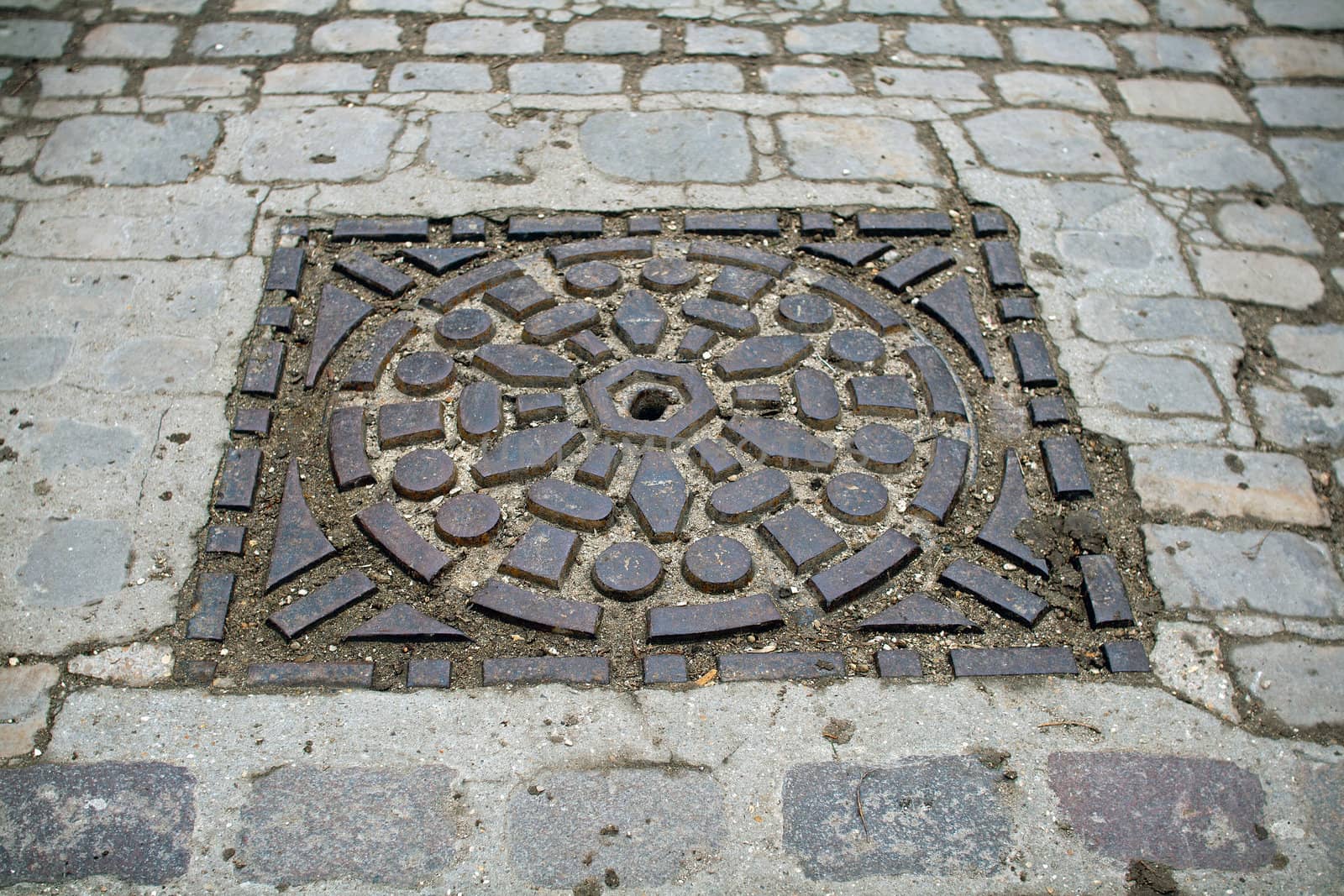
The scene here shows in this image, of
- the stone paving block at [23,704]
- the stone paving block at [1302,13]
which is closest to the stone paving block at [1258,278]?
the stone paving block at [1302,13]

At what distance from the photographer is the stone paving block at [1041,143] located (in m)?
3.85

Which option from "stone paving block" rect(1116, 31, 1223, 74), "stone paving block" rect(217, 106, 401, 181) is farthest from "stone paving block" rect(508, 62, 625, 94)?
"stone paving block" rect(1116, 31, 1223, 74)

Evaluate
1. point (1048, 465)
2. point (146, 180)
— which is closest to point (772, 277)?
point (1048, 465)

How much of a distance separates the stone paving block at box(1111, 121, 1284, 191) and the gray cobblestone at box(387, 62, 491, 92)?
7.86 feet

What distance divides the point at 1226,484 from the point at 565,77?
2727 mm

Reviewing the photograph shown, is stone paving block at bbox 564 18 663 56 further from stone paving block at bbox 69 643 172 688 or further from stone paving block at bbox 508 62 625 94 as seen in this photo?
stone paving block at bbox 69 643 172 688

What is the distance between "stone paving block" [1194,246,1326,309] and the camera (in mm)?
3410

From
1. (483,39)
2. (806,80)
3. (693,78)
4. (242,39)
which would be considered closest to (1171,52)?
(806,80)

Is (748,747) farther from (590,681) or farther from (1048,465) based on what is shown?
(1048,465)

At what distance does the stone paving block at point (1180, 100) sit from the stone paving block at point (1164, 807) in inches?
110

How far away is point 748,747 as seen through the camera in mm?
2242

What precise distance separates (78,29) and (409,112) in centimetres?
Answer: 150

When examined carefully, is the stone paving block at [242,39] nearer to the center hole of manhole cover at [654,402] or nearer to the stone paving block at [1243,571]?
the center hole of manhole cover at [654,402]

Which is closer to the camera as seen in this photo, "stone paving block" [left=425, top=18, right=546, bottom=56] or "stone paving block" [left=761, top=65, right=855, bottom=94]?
"stone paving block" [left=761, top=65, right=855, bottom=94]
